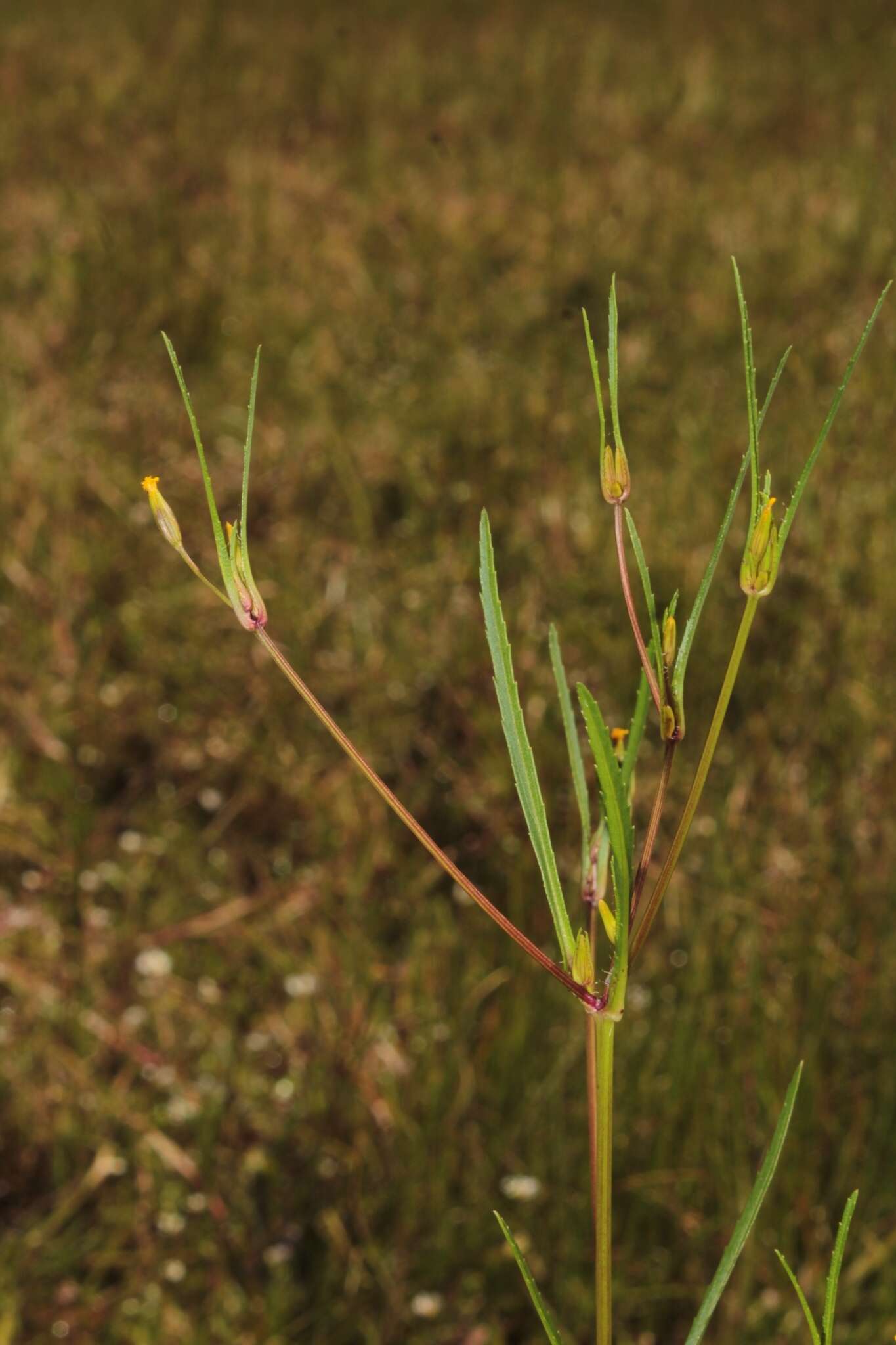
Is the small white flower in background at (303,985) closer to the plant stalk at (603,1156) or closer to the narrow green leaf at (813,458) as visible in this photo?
the plant stalk at (603,1156)

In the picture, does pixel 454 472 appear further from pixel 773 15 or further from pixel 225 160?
pixel 773 15

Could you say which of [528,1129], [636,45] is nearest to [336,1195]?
[528,1129]

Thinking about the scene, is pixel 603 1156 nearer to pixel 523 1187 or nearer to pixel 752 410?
pixel 752 410

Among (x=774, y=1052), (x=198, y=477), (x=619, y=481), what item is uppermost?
(x=619, y=481)

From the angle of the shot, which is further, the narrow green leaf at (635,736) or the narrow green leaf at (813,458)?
the narrow green leaf at (635,736)

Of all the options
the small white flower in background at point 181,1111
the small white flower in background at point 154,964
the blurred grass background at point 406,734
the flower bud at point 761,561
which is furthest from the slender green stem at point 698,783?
the small white flower in background at point 154,964

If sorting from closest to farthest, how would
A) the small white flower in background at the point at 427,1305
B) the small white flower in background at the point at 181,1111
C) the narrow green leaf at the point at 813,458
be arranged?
1. the narrow green leaf at the point at 813,458
2. the small white flower in background at the point at 427,1305
3. the small white flower in background at the point at 181,1111

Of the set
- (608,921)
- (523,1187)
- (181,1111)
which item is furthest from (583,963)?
(181,1111)
